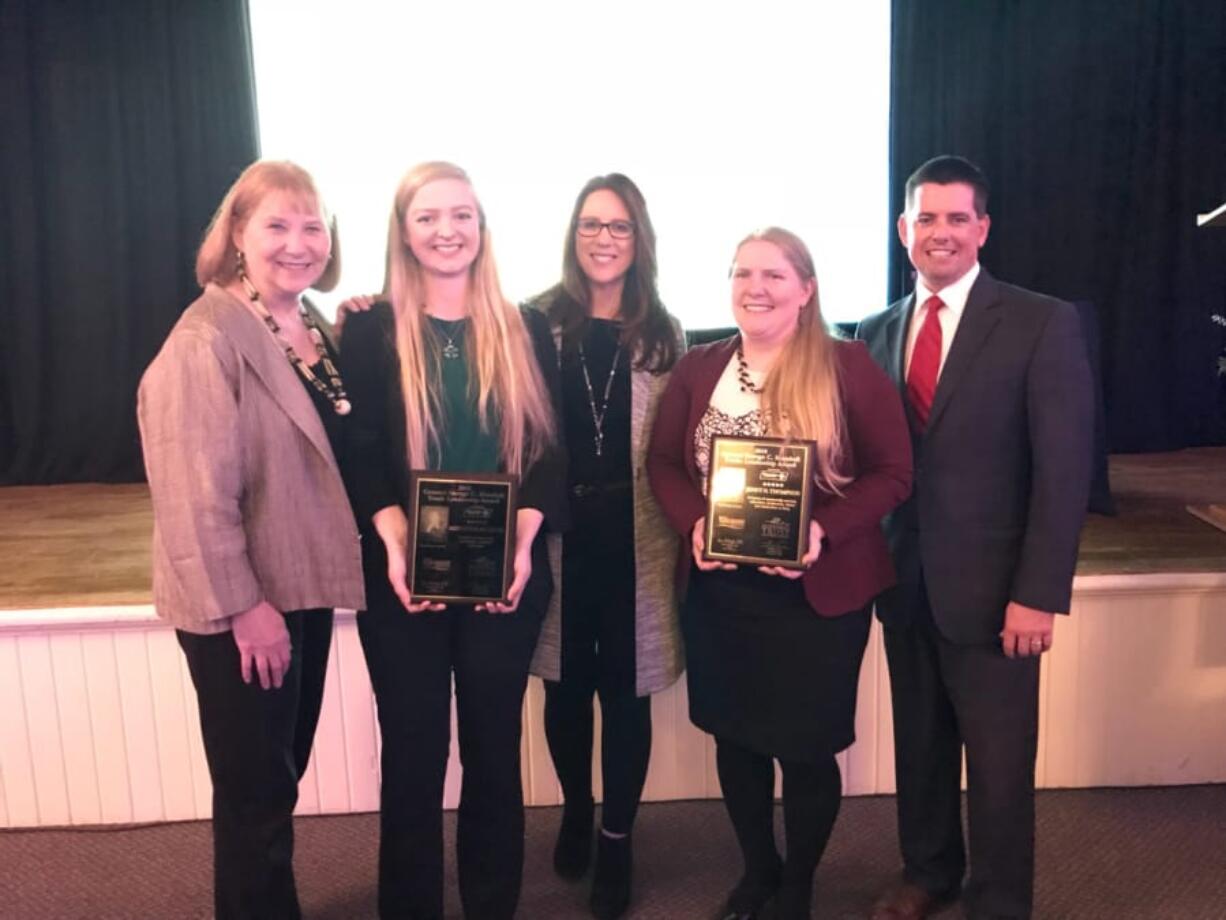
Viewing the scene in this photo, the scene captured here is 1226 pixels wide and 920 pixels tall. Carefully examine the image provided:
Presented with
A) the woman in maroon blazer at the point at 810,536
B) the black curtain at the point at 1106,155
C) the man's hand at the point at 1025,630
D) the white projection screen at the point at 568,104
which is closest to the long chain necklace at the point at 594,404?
the woman in maroon blazer at the point at 810,536

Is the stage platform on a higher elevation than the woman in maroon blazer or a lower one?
lower

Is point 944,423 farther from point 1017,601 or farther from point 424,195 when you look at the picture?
point 424,195

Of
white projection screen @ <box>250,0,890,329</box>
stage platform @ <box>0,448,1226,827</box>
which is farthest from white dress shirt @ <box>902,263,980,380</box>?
white projection screen @ <box>250,0,890,329</box>

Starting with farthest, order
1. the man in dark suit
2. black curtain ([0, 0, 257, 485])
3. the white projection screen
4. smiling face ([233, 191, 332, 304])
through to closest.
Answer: black curtain ([0, 0, 257, 485]), the white projection screen, the man in dark suit, smiling face ([233, 191, 332, 304])

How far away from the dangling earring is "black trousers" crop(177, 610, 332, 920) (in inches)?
20.4

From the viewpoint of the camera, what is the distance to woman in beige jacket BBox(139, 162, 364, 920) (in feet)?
4.84

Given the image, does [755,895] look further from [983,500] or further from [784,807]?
[983,500]

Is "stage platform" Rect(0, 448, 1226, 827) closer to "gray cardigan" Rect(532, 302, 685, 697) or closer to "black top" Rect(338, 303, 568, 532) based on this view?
"gray cardigan" Rect(532, 302, 685, 697)

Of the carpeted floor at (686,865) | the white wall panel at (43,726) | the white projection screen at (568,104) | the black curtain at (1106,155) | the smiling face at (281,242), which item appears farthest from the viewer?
the black curtain at (1106,155)

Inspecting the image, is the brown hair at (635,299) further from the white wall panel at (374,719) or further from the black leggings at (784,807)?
the white wall panel at (374,719)

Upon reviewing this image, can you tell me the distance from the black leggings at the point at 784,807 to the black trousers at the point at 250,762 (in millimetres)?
751

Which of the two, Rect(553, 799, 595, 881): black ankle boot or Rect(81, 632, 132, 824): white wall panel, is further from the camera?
Rect(81, 632, 132, 824): white wall panel

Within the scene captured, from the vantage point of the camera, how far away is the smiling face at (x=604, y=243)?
185 centimetres

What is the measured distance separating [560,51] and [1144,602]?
3.18 m
